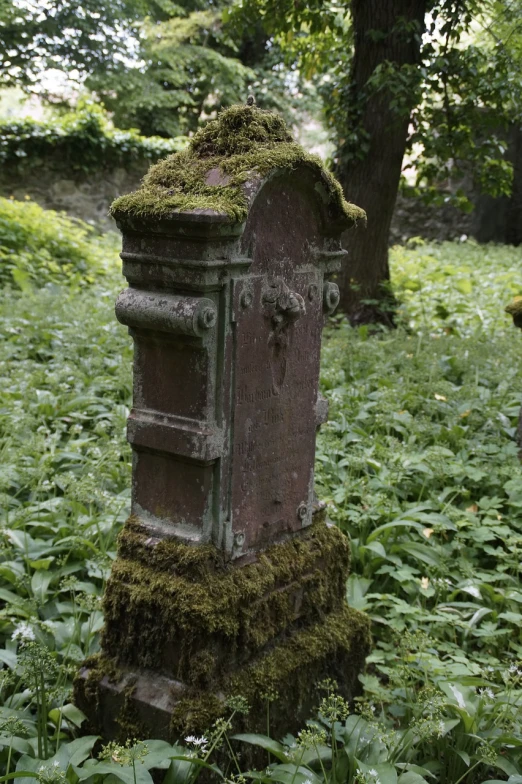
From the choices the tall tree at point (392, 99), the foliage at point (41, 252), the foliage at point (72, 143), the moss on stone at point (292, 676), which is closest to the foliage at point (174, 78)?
the foliage at point (72, 143)

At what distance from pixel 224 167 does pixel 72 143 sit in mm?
10559

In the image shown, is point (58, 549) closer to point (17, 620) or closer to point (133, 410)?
point (17, 620)

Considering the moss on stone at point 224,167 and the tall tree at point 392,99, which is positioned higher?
the tall tree at point 392,99

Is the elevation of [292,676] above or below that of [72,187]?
below

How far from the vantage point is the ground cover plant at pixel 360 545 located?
2.67 metres

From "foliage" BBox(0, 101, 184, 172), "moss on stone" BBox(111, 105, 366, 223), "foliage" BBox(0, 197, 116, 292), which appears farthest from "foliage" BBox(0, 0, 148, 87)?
"moss on stone" BBox(111, 105, 366, 223)

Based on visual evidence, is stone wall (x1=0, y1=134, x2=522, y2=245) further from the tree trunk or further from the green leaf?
the green leaf

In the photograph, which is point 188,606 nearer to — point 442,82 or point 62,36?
point 442,82

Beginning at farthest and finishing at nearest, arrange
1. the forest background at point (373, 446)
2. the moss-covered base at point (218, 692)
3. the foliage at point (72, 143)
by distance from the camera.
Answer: the foliage at point (72, 143) < the forest background at point (373, 446) < the moss-covered base at point (218, 692)

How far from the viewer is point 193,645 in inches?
108

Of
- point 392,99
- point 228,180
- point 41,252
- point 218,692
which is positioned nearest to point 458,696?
point 218,692

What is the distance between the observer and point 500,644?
145 inches

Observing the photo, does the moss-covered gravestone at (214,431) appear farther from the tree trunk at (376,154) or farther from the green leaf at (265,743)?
the tree trunk at (376,154)

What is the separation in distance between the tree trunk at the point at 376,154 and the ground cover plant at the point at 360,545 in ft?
2.98
